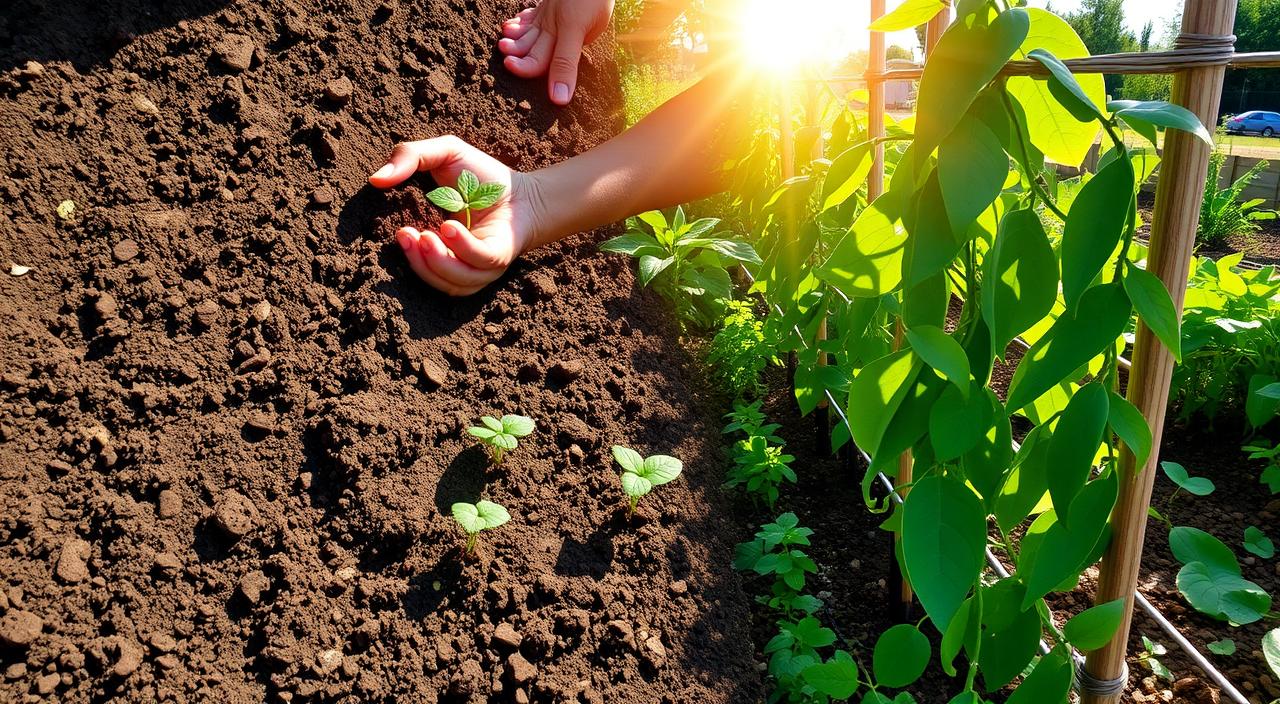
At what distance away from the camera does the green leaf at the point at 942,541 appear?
75 cm

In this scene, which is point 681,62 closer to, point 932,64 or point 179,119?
point 179,119

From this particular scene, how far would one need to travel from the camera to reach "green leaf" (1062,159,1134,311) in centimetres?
68

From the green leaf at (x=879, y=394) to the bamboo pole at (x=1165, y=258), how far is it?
255 millimetres

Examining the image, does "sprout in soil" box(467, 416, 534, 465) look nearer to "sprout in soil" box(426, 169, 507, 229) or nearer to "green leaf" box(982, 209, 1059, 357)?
"sprout in soil" box(426, 169, 507, 229)

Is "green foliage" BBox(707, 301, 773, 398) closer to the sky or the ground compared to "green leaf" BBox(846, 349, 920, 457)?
closer to the ground

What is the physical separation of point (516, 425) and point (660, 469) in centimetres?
32

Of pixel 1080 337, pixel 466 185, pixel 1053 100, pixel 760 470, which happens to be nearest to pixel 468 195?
pixel 466 185

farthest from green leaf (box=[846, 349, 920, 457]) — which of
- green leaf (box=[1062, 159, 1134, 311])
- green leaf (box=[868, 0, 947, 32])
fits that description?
green leaf (box=[868, 0, 947, 32])

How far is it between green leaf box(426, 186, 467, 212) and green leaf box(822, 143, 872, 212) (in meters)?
0.94

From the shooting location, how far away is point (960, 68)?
0.70 meters

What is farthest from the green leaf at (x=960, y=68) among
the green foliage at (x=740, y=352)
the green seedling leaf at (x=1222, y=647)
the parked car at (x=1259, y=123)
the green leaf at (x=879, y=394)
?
the parked car at (x=1259, y=123)

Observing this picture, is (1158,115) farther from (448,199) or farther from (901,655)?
(448,199)

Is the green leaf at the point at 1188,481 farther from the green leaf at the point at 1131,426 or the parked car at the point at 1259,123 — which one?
the parked car at the point at 1259,123

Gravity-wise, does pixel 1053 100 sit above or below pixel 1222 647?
above
